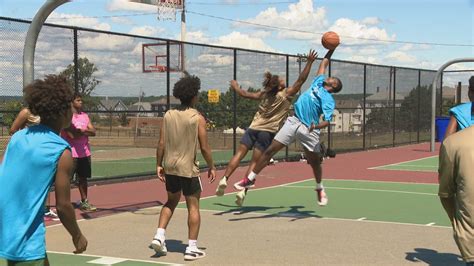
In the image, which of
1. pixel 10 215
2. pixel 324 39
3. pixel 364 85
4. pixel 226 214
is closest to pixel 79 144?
pixel 226 214

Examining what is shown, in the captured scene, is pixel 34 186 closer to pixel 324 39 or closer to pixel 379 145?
pixel 324 39

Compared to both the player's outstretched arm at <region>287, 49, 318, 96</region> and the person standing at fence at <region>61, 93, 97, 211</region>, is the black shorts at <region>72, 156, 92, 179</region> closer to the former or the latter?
the person standing at fence at <region>61, 93, 97, 211</region>

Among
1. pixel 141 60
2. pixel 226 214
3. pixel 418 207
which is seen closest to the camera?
pixel 226 214

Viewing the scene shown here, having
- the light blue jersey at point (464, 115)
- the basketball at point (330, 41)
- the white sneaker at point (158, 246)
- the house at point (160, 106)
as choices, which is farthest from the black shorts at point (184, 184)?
the house at point (160, 106)

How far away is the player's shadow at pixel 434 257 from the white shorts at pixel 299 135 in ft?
8.49

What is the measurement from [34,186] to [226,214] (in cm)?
653

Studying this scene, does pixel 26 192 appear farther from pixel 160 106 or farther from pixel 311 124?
pixel 160 106

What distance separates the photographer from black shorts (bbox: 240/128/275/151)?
10.1 m

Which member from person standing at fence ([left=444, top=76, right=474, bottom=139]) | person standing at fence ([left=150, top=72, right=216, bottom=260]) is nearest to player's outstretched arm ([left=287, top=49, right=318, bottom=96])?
person standing at fence ([left=150, top=72, right=216, bottom=260])

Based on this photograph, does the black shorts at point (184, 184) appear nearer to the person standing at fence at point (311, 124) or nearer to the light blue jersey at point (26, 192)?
the person standing at fence at point (311, 124)

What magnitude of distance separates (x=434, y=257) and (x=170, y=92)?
9.89 meters

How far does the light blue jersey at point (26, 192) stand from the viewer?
3.54 meters

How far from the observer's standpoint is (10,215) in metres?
3.57

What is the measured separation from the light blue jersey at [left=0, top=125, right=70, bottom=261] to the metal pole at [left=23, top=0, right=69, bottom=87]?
4.00 meters
